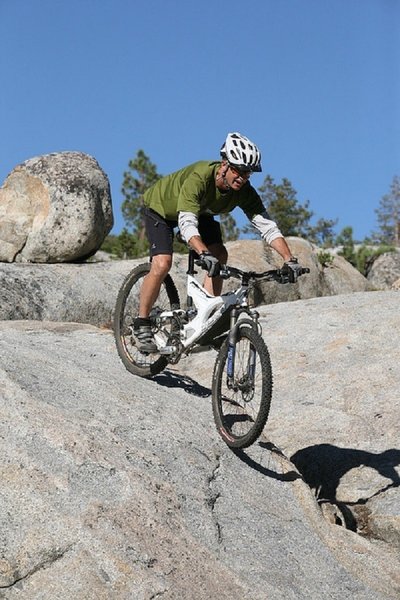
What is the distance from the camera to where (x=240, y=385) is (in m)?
7.60

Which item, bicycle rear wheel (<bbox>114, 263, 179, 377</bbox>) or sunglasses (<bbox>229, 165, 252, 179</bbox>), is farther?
bicycle rear wheel (<bbox>114, 263, 179, 377</bbox>)

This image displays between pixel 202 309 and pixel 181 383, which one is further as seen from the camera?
pixel 181 383

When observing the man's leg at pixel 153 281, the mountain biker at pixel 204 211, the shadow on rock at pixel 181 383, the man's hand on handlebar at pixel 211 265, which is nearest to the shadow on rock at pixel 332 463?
the shadow on rock at pixel 181 383

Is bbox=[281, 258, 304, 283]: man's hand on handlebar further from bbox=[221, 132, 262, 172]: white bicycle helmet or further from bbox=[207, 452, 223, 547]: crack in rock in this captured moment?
bbox=[207, 452, 223, 547]: crack in rock

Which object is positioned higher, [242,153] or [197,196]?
[242,153]

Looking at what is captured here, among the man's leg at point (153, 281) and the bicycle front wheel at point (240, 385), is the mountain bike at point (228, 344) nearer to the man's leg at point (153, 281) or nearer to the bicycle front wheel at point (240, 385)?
the bicycle front wheel at point (240, 385)

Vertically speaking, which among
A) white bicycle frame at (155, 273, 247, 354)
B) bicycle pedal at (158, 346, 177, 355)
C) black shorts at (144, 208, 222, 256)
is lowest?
bicycle pedal at (158, 346, 177, 355)

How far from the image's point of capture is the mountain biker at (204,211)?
778cm

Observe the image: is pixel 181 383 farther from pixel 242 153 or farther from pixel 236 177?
pixel 242 153

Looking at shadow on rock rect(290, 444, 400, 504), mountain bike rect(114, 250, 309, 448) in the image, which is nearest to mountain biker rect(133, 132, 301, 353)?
mountain bike rect(114, 250, 309, 448)

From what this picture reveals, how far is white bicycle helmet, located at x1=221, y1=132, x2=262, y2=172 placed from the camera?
7.71 meters

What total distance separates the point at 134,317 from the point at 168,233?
3.77 ft

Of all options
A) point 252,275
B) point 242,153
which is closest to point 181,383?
point 252,275

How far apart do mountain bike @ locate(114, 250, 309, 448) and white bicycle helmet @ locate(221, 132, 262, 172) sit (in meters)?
1.01
